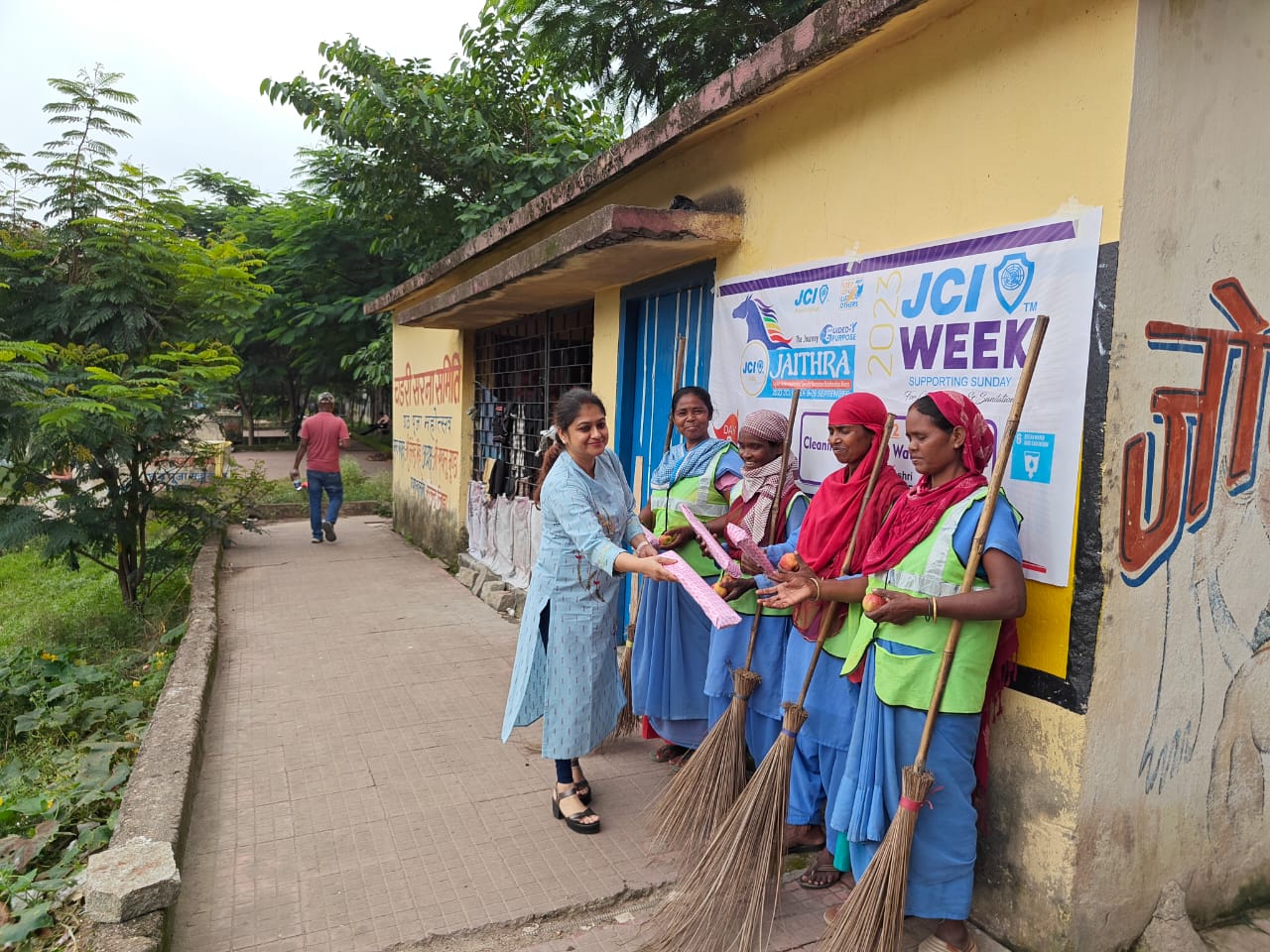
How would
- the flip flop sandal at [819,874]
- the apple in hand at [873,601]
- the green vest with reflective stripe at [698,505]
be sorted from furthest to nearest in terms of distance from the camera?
the green vest with reflective stripe at [698,505], the flip flop sandal at [819,874], the apple in hand at [873,601]

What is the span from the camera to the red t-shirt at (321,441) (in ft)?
32.5

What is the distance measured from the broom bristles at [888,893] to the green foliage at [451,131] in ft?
30.6

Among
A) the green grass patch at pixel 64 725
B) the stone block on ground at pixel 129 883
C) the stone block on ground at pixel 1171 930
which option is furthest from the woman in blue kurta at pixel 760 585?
the green grass patch at pixel 64 725

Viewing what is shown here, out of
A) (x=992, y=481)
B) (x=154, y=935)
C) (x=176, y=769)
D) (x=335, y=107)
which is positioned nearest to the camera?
(x=992, y=481)

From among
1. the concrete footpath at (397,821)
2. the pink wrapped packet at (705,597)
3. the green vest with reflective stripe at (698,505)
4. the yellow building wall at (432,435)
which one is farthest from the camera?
the yellow building wall at (432,435)

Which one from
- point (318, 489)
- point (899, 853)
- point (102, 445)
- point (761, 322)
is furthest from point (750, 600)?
point (318, 489)

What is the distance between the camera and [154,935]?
241 cm

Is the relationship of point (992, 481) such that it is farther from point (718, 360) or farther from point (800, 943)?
point (718, 360)

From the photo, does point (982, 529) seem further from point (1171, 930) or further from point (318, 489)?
point (318, 489)

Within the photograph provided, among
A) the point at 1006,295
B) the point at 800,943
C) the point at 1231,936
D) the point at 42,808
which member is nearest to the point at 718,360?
the point at 1006,295

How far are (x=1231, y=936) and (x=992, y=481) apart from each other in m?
1.74

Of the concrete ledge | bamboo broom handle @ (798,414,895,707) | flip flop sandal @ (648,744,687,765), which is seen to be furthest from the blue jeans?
bamboo broom handle @ (798,414,895,707)

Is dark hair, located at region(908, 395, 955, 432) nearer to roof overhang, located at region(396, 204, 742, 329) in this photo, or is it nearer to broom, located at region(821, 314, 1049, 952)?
broom, located at region(821, 314, 1049, 952)

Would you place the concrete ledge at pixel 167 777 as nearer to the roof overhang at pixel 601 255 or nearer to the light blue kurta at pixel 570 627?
the light blue kurta at pixel 570 627
